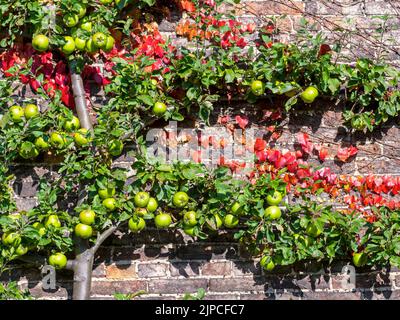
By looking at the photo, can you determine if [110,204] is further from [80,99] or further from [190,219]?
[80,99]

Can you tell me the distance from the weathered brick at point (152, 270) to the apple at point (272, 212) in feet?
1.68

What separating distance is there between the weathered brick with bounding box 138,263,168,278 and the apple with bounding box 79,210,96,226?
33 cm

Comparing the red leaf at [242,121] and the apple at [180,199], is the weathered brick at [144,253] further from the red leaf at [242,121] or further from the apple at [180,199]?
the red leaf at [242,121]

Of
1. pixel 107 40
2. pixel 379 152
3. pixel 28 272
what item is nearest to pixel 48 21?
pixel 107 40

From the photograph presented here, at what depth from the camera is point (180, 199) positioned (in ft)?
8.29

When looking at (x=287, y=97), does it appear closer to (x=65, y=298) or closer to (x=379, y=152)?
(x=379, y=152)

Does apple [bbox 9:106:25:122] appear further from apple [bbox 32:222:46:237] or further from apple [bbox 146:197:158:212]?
apple [bbox 146:197:158:212]

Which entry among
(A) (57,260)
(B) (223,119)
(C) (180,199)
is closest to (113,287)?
(A) (57,260)

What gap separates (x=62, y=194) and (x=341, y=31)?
142cm

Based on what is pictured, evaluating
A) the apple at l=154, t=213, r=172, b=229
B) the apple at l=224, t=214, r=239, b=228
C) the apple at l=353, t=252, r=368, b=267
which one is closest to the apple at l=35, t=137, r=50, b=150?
the apple at l=154, t=213, r=172, b=229

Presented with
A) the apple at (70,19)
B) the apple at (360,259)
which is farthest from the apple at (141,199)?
the apple at (360,259)

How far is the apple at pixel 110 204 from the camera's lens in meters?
2.52

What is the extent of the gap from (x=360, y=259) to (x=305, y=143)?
547 mm

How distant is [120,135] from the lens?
2.55 meters
